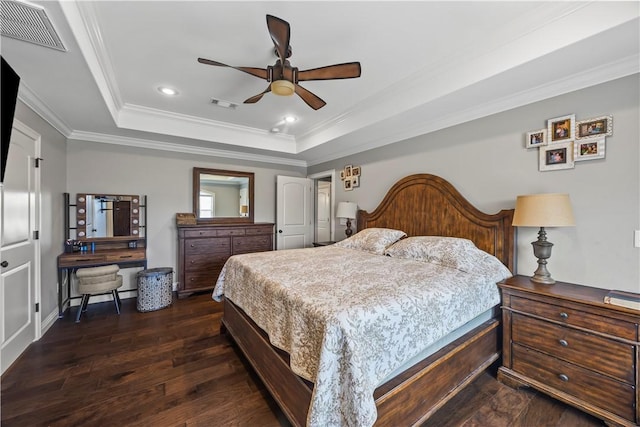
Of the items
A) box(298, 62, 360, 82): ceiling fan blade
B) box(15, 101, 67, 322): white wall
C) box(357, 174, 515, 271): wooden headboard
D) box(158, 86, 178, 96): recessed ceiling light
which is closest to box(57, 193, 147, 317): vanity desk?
box(15, 101, 67, 322): white wall

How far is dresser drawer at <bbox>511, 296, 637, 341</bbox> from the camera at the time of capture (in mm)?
1580

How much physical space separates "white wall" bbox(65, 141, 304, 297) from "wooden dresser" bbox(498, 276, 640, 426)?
450cm

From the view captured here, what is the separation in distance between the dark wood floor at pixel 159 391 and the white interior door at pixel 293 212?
267 centimetres

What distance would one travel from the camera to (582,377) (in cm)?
172

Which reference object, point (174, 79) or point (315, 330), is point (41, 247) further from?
point (315, 330)

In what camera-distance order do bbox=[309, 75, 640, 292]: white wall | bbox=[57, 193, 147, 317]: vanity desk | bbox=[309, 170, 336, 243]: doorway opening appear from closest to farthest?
bbox=[309, 75, 640, 292]: white wall
bbox=[57, 193, 147, 317]: vanity desk
bbox=[309, 170, 336, 243]: doorway opening

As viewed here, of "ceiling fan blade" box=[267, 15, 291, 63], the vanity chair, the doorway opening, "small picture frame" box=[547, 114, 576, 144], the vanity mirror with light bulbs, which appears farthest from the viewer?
the doorway opening

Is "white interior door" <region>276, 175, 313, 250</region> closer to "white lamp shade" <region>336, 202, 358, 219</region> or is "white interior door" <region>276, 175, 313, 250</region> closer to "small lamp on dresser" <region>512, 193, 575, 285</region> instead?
"white lamp shade" <region>336, 202, 358, 219</region>

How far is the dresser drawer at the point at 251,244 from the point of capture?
445 cm

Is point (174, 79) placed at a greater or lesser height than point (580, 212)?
greater

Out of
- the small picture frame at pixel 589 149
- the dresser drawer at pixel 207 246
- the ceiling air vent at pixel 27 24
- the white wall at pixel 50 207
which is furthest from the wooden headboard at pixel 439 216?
the white wall at pixel 50 207

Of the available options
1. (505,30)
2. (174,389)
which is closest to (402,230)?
(505,30)

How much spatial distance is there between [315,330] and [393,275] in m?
0.92

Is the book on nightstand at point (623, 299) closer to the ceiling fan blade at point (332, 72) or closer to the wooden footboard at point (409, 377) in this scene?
the wooden footboard at point (409, 377)
